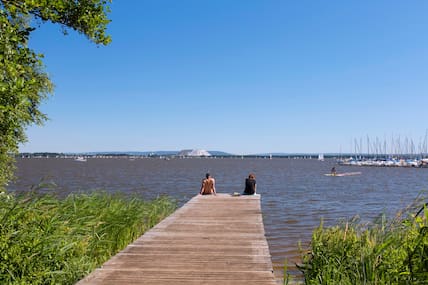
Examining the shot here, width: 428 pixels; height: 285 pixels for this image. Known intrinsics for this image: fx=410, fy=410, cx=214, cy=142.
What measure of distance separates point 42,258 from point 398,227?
20.9 feet

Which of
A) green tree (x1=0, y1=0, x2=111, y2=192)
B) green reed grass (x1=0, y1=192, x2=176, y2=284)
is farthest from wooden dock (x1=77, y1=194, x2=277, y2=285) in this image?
green tree (x1=0, y1=0, x2=111, y2=192)

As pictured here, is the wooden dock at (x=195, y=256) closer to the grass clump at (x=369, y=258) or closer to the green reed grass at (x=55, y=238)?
the green reed grass at (x=55, y=238)

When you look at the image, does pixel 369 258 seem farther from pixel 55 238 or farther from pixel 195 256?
pixel 55 238

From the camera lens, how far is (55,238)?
23.6 feet

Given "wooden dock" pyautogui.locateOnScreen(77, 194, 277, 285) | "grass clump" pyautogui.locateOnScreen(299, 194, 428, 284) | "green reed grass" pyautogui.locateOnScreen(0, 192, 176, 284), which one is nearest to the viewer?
"grass clump" pyautogui.locateOnScreen(299, 194, 428, 284)

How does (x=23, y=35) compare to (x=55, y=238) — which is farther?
(x=55, y=238)

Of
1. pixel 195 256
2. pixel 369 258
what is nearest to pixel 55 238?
pixel 195 256

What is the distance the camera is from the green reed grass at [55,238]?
20.2 ft

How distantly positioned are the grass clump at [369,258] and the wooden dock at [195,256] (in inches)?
39.8

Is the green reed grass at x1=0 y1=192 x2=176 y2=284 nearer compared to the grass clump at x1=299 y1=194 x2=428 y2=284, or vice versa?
the grass clump at x1=299 y1=194 x2=428 y2=284

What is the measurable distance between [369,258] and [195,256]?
276 cm

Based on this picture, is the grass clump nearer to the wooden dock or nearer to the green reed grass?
the wooden dock

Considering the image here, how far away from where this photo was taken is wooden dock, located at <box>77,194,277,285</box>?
18.5ft

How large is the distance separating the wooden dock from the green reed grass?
868mm
